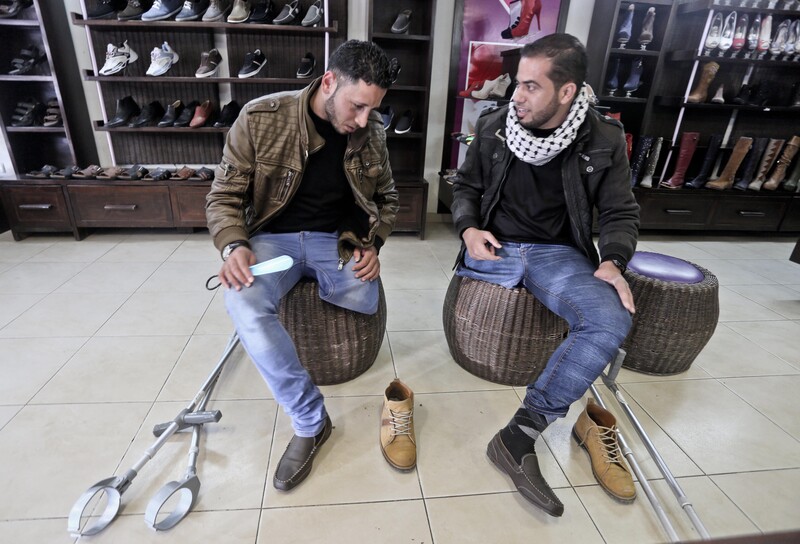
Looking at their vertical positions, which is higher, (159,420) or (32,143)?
(32,143)

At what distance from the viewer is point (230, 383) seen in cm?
184

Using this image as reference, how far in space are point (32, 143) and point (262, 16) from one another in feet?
6.85

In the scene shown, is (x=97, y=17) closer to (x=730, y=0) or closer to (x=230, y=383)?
(x=230, y=383)

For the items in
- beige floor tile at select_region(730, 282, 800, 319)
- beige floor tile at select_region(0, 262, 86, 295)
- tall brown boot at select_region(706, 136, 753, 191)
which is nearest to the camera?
beige floor tile at select_region(0, 262, 86, 295)

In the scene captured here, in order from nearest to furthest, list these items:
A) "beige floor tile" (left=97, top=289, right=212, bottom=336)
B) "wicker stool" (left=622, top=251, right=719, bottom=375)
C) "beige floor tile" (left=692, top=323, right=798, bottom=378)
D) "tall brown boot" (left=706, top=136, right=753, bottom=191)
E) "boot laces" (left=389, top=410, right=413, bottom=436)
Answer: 1. "boot laces" (left=389, top=410, right=413, bottom=436)
2. "wicker stool" (left=622, top=251, right=719, bottom=375)
3. "beige floor tile" (left=692, top=323, right=798, bottom=378)
4. "beige floor tile" (left=97, top=289, right=212, bottom=336)
5. "tall brown boot" (left=706, top=136, right=753, bottom=191)

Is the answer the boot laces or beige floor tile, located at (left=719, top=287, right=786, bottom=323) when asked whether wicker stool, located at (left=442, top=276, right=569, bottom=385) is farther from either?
beige floor tile, located at (left=719, top=287, right=786, bottom=323)

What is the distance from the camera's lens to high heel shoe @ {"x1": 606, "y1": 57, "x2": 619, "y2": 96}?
3734mm

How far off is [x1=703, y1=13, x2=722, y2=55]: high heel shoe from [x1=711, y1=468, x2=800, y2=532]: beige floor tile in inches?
136

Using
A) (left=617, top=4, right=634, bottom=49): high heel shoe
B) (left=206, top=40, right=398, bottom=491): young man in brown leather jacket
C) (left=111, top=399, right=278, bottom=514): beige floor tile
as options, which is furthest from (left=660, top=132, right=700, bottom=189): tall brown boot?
(left=111, top=399, right=278, bottom=514): beige floor tile

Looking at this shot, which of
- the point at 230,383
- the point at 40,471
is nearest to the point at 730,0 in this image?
the point at 230,383

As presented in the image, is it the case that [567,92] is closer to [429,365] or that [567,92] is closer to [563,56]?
[563,56]

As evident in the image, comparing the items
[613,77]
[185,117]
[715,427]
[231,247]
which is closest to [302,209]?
[231,247]

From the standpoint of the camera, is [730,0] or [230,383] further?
[730,0]

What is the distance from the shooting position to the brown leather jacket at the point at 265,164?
153cm
